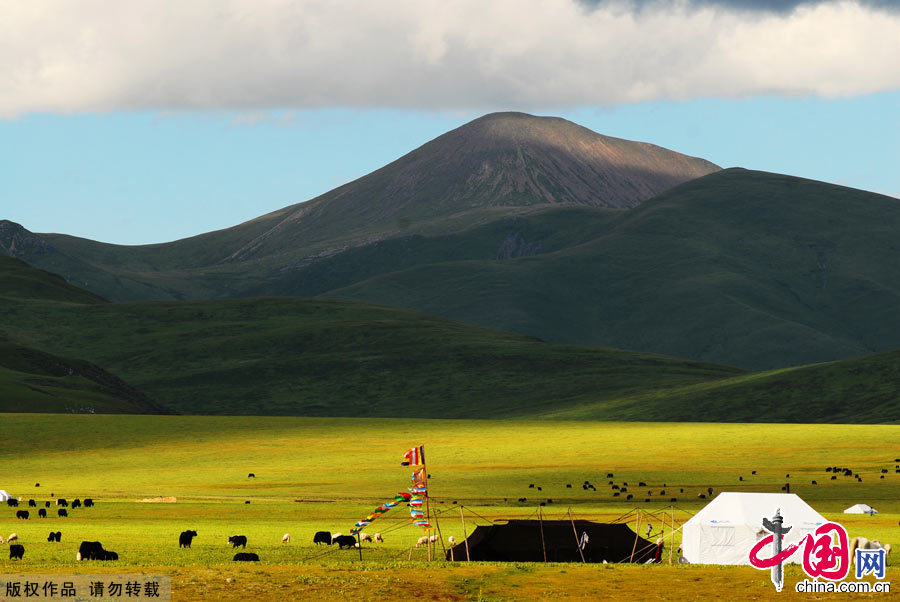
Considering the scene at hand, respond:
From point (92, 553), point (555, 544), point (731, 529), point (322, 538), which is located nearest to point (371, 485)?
point (322, 538)

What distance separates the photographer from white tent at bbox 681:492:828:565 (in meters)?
47.0

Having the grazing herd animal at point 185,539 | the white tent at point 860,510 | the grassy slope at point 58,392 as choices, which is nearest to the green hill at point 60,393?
the grassy slope at point 58,392

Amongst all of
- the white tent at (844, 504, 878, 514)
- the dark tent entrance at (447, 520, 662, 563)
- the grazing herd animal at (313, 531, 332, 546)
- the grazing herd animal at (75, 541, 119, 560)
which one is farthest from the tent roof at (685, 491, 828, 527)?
the white tent at (844, 504, 878, 514)

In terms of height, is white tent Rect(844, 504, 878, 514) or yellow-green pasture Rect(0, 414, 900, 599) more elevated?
yellow-green pasture Rect(0, 414, 900, 599)

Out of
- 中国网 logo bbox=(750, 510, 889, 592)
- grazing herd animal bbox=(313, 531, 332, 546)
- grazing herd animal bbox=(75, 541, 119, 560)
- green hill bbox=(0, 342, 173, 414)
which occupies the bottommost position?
中国网 logo bbox=(750, 510, 889, 592)

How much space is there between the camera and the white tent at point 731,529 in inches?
1849

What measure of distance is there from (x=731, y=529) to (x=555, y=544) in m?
6.50

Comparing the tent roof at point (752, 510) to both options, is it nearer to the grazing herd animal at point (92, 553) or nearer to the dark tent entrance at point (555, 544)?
the dark tent entrance at point (555, 544)

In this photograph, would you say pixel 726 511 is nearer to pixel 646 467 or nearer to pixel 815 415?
pixel 646 467

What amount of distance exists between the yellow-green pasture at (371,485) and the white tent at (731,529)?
3419mm

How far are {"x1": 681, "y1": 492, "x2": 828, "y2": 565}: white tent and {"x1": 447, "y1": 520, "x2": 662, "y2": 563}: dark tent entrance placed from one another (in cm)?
154

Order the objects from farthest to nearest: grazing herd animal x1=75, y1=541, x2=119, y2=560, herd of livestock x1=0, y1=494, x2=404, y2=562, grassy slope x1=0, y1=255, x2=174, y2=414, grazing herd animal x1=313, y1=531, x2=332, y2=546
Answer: grassy slope x1=0, y1=255, x2=174, y2=414, grazing herd animal x1=313, y1=531, x2=332, y2=546, herd of livestock x1=0, y1=494, x2=404, y2=562, grazing herd animal x1=75, y1=541, x2=119, y2=560

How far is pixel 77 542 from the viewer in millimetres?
51500

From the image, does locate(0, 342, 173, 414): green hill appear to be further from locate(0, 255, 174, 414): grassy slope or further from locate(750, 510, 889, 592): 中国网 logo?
locate(750, 510, 889, 592): 中国网 logo
